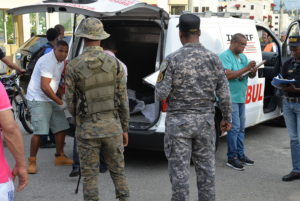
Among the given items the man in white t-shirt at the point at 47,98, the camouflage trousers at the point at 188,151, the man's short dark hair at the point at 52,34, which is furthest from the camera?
the man's short dark hair at the point at 52,34

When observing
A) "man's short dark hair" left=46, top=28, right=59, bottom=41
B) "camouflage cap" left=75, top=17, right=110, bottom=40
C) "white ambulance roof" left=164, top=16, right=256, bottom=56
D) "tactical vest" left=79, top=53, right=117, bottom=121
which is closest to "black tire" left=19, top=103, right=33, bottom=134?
"man's short dark hair" left=46, top=28, right=59, bottom=41

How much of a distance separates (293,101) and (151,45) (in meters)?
2.63

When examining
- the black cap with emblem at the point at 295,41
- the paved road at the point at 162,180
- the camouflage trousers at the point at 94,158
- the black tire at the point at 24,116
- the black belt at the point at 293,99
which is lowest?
the paved road at the point at 162,180

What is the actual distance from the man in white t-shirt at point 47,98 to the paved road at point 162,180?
20.3 inches

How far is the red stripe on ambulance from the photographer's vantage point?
6252 millimetres

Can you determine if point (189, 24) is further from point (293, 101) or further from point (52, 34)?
point (52, 34)

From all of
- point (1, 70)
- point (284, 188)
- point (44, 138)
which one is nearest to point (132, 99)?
point (44, 138)

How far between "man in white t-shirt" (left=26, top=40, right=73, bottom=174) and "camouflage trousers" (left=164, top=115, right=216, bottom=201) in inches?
80.5

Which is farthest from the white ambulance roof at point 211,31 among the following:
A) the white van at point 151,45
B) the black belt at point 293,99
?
the black belt at point 293,99

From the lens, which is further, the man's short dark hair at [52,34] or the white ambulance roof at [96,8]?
the man's short dark hair at [52,34]

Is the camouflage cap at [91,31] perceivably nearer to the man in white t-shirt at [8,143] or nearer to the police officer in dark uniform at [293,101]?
the man in white t-shirt at [8,143]

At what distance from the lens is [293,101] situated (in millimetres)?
5000

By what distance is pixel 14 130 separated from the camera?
99.3 inches

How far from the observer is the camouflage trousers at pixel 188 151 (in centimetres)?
360
